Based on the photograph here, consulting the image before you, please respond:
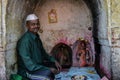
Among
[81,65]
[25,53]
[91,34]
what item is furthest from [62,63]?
[25,53]

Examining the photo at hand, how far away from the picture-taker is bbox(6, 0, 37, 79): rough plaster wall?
5.38 metres

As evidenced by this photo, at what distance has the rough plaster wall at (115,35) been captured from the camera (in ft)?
16.7

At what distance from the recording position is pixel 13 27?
5.60 metres

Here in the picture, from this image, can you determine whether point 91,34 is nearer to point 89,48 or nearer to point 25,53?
point 89,48

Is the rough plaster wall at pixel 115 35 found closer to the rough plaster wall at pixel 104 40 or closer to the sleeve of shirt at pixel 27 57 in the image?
the rough plaster wall at pixel 104 40

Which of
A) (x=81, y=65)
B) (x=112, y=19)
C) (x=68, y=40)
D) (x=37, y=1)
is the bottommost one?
(x=81, y=65)

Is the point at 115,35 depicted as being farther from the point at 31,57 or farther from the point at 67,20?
the point at 67,20

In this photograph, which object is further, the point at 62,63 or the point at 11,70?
the point at 62,63

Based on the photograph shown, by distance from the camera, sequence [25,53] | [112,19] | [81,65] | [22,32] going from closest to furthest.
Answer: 1. [112,19]
2. [25,53]
3. [22,32]
4. [81,65]

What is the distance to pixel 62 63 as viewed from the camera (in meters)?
6.84

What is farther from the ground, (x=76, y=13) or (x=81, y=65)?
(x=76, y=13)

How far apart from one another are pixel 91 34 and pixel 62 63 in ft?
3.12

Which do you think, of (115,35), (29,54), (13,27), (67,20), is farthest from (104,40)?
(13,27)

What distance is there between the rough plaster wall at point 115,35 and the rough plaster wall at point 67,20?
1682 millimetres
